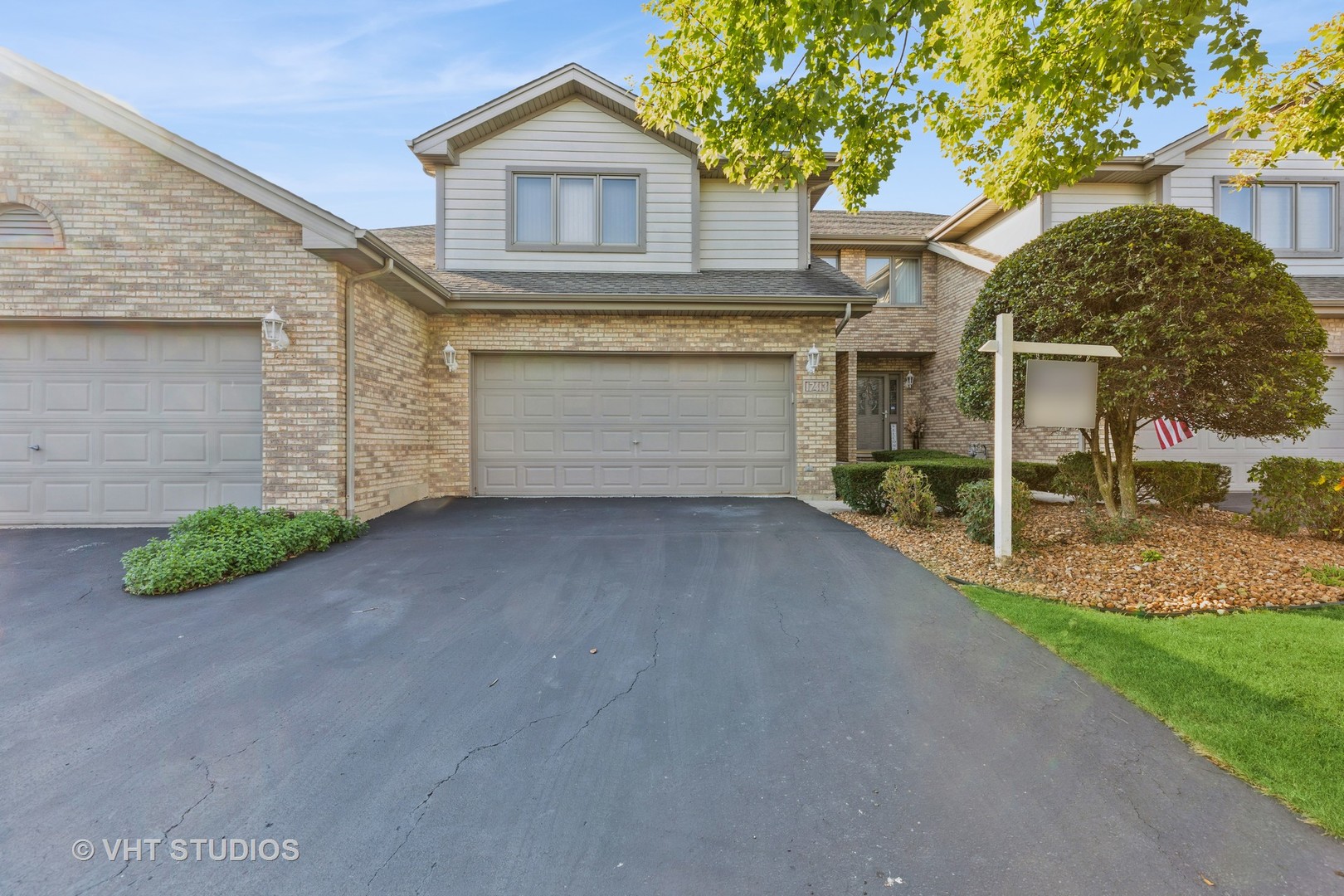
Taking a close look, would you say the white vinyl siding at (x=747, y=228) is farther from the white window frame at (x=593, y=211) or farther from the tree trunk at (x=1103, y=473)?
the tree trunk at (x=1103, y=473)

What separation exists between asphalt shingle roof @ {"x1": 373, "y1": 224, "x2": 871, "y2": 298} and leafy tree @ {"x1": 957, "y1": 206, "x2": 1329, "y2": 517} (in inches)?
141

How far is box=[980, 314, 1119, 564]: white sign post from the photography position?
556cm

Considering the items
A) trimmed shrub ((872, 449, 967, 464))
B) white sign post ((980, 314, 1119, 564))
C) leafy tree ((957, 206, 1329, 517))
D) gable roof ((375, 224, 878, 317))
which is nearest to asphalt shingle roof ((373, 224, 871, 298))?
gable roof ((375, 224, 878, 317))

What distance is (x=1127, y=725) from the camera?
2.81 metres

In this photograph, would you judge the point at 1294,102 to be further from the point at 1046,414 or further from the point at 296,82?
the point at 296,82

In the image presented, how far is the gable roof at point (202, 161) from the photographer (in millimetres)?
6516

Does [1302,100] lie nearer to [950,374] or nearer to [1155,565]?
[1155,565]

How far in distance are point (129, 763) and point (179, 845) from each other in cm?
79

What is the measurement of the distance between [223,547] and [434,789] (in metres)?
4.38

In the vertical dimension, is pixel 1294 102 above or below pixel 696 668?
above

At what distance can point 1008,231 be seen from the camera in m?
12.7

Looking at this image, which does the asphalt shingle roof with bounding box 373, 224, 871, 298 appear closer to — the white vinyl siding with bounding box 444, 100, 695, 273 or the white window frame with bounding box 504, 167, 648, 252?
the white vinyl siding with bounding box 444, 100, 695, 273

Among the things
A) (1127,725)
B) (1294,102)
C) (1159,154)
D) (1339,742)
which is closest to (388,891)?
(1127,725)

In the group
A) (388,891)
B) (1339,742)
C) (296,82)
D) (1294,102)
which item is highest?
(296,82)
